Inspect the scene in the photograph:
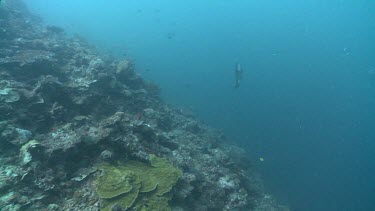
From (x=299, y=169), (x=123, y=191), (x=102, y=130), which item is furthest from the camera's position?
(x=299, y=169)

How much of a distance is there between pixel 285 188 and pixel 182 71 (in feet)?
118

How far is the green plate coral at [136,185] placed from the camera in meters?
7.48

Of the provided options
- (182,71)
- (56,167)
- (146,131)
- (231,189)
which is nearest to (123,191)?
(56,167)

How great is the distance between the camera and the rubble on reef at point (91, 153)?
7793mm

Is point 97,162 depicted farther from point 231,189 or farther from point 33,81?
point 33,81

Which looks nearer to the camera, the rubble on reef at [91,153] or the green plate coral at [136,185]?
the green plate coral at [136,185]

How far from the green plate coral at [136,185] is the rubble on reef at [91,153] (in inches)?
1.0

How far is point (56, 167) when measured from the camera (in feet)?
28.0

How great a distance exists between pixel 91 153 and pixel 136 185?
83.6 inches

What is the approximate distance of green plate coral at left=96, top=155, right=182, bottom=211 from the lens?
24.5 ft

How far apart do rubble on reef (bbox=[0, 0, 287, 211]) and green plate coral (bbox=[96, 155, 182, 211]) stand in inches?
1.0

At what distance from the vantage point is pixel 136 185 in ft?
25.9

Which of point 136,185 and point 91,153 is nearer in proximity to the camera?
point 136,185

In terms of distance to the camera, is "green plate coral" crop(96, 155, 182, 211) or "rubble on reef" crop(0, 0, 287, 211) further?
"rubble on reef" crop(0, 0, 287, 211)
